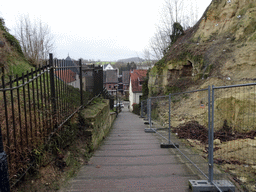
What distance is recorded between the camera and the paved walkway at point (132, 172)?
2969 mm

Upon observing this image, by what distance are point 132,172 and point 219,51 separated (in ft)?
35.5

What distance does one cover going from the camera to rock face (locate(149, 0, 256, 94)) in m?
9.86

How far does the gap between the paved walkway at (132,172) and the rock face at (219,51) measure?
6.95 m

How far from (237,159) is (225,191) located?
40.6 inches

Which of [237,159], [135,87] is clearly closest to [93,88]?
[237,159]

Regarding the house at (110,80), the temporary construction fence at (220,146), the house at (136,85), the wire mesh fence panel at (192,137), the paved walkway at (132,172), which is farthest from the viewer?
the house at (110,80)

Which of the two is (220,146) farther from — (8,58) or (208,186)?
(8,58)

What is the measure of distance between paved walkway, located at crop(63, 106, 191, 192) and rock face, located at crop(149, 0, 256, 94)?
6.95m

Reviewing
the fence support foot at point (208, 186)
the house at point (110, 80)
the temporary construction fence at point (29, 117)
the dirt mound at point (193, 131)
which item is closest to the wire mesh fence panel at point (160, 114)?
the dirt mound at point (193, 131)

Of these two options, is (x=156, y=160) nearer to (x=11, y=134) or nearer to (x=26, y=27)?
(x=11, y=134)

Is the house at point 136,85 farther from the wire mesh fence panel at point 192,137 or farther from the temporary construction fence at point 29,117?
the temporary construction fence at point 29,117

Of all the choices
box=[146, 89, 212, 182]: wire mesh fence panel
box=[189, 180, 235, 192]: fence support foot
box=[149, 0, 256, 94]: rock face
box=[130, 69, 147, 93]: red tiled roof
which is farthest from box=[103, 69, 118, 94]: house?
box=[189, 180, 235, 192]: fence support foot

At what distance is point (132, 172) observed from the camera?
11.4 feet

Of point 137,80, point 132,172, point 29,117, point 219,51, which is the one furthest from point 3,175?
point 137,80
